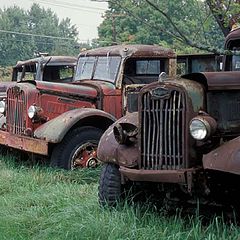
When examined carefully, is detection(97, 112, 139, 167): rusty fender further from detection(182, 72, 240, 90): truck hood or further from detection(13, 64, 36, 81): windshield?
detection(13, 64, 36, 81): windshield

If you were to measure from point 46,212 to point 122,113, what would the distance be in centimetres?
351

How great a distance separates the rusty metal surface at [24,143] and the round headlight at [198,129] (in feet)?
12.0

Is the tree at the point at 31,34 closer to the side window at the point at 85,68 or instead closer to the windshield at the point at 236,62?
the side window at the point at 85,68

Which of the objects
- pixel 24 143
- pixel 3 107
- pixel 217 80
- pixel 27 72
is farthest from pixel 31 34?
pixel 217 80

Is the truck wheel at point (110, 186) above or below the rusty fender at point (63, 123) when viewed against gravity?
below

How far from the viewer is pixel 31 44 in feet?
199

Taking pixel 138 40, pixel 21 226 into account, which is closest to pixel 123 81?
pixel 21 226

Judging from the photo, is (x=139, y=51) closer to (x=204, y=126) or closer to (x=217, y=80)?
(x=217, y=80)

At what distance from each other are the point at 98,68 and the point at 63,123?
5.53 feet

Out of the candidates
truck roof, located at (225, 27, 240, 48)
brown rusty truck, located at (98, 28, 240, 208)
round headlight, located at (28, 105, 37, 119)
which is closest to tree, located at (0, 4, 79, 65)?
round headlight, located at (28, 105, 37, 119)

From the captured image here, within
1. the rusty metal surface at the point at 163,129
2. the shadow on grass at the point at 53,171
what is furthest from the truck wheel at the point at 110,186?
the shadow on grass at the point at 53,171

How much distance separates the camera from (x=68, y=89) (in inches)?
352

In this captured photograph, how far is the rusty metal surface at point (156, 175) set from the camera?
488cm

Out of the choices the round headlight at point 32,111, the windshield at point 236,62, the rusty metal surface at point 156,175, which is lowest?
the rusty metal surface at point 156,175
